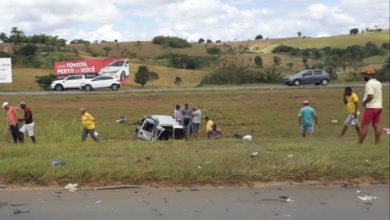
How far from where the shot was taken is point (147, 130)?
57.1ft

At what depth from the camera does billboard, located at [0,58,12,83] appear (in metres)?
16.4

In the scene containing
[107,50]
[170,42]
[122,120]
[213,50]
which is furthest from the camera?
[213,50]

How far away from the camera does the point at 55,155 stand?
890 centimetres

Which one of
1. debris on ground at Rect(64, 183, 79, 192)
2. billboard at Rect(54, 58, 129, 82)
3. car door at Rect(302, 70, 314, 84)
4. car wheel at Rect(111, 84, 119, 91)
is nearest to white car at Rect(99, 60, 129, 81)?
billboard at Rect(54, 58, 129, 82)

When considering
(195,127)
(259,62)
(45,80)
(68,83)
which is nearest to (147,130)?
(195,127)

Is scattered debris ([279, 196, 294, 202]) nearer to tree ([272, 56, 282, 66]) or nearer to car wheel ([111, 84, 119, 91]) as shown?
car wheel ([111, 84, 119, 91])

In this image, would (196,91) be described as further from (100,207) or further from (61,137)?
(100,207)

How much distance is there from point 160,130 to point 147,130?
89cm

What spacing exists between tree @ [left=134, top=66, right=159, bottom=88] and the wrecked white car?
584cm

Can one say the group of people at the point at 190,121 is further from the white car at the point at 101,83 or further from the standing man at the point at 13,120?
the white car at the point at 101,83

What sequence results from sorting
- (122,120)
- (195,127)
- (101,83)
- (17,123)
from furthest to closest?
(101,83)
(122,120)
(195,127)
(17,123)

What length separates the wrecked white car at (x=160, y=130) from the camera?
16.5m

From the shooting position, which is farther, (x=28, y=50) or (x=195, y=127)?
(x=195, y=127)

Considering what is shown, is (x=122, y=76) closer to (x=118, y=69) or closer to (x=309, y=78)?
(x=118, y=69)
